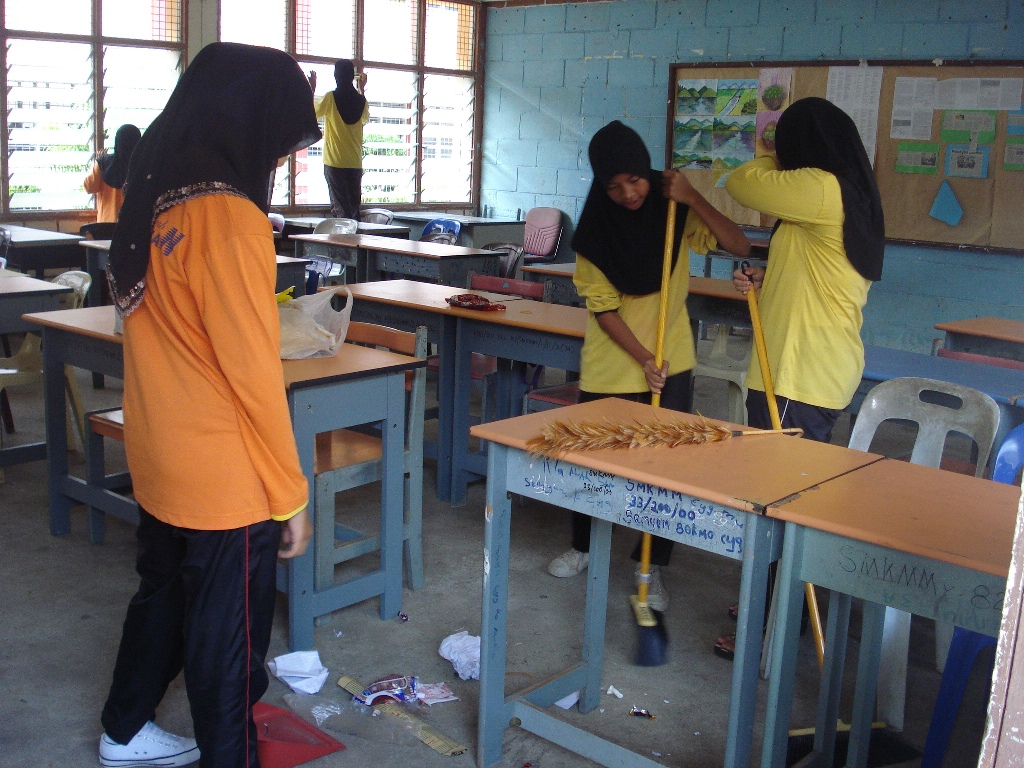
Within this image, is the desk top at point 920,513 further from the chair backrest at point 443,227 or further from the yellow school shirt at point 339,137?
the yellow school shirt at point 339,137

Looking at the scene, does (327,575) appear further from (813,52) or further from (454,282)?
(813,52)

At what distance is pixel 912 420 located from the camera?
280 cm

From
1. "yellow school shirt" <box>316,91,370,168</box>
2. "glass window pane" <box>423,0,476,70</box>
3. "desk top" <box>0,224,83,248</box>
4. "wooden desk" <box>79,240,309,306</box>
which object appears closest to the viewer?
"wooden desk" <box>79,240,309,306</box>

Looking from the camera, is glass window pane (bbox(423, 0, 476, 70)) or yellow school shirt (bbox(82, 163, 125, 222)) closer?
yellow school shirt (bbox(82, 163, 125, 222))

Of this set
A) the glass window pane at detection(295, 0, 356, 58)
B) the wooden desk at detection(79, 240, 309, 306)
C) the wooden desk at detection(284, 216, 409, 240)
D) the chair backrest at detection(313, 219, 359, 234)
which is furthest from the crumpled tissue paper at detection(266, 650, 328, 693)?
the glass window pane at detection(295, 0, 356, 58)

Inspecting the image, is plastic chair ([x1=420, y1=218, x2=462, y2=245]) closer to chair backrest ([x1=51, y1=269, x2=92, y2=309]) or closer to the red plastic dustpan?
chair backrest ([x1=51, y1=269, x2=92, y2=309])

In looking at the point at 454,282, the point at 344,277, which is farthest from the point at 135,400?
the point at 344,277

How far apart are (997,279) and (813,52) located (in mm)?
2352

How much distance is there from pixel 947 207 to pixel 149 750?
271 inches

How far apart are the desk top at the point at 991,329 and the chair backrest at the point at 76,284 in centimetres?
389

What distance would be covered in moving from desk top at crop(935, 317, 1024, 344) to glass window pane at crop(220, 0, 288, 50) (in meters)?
6.58

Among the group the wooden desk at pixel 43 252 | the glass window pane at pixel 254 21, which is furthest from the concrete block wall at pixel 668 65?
the wooden desk at pixel 43 252

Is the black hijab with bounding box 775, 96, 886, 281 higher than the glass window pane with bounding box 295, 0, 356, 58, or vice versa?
the glass window pane with bounding box 295, 0, 356, 58

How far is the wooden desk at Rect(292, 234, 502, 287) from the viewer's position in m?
6.36
